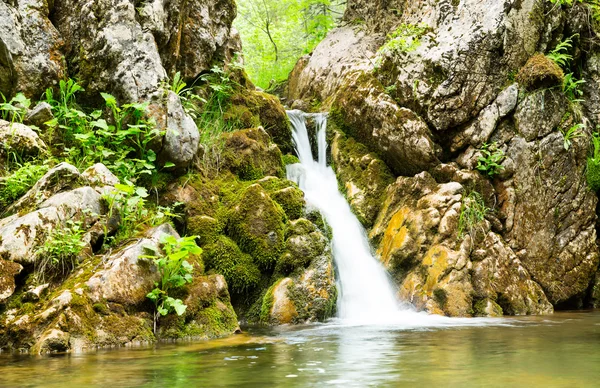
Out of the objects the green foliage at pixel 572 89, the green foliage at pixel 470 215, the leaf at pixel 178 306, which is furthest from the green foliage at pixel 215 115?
the green foliage at pixel 572 89

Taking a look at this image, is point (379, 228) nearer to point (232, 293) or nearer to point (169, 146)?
point (232, 293)

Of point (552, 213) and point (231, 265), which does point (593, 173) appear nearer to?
point (552, 213)

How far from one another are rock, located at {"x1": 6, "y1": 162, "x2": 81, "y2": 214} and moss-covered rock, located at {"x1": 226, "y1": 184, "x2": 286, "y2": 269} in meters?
2.40

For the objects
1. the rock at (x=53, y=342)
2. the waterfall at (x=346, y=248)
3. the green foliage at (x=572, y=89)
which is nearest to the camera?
the rock at (x=53, y=342)

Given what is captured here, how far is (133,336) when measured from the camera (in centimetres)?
566

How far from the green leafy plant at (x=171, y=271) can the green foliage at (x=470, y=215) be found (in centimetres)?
475

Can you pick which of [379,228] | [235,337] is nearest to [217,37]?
[379,228]

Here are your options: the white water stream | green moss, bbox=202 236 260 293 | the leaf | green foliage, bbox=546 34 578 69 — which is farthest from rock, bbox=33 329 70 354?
green foliage, bbox=546 34 578 69

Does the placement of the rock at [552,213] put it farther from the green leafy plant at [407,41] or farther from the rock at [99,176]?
the rock at [99,176]

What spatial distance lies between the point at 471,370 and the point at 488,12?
Result: 325 inches

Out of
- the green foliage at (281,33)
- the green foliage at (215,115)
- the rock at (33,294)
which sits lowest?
the rock at (33,294)

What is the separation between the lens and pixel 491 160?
31.5ft

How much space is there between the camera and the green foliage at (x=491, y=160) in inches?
378

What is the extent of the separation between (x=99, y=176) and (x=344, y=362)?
4.12 meters
